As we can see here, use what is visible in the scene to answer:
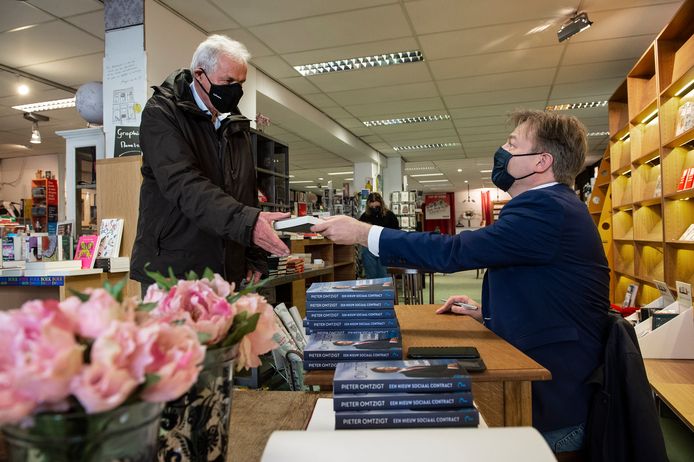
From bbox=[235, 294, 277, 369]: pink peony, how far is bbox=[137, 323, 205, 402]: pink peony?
0.65ft

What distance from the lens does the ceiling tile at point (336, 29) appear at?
4.57 metres

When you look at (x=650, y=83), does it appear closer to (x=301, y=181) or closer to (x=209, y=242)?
(x=209, y=242)

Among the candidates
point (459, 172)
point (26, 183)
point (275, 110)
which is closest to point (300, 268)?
point (275, 110)

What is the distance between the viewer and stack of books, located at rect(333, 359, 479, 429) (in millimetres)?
782

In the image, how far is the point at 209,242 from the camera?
1993 mm

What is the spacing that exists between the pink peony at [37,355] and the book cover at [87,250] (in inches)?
140

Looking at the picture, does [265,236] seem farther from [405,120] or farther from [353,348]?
[405,120]

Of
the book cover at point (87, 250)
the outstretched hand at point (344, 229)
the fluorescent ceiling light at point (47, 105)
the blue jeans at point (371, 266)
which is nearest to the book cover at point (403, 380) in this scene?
the outstretched hand at point (344, 229)

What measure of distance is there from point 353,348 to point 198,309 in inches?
24.9

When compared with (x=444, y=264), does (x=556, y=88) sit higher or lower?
higher

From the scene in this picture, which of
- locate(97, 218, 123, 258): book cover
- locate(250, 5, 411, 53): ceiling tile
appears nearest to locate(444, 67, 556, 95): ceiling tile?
locate(250, 5, 411, 53): ceiling tile

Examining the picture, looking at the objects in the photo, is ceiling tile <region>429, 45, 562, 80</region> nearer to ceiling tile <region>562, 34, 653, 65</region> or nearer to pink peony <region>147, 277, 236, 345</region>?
ceiling tile <region>562, 34, 653, 65</region>

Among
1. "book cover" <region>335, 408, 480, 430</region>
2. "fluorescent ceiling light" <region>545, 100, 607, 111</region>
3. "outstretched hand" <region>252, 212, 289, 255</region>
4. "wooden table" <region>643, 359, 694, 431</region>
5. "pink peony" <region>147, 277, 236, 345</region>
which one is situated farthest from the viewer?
"fluorescent ceiling light" <region>545, 100, 607, 111</region>

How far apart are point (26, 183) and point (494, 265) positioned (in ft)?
38.4
